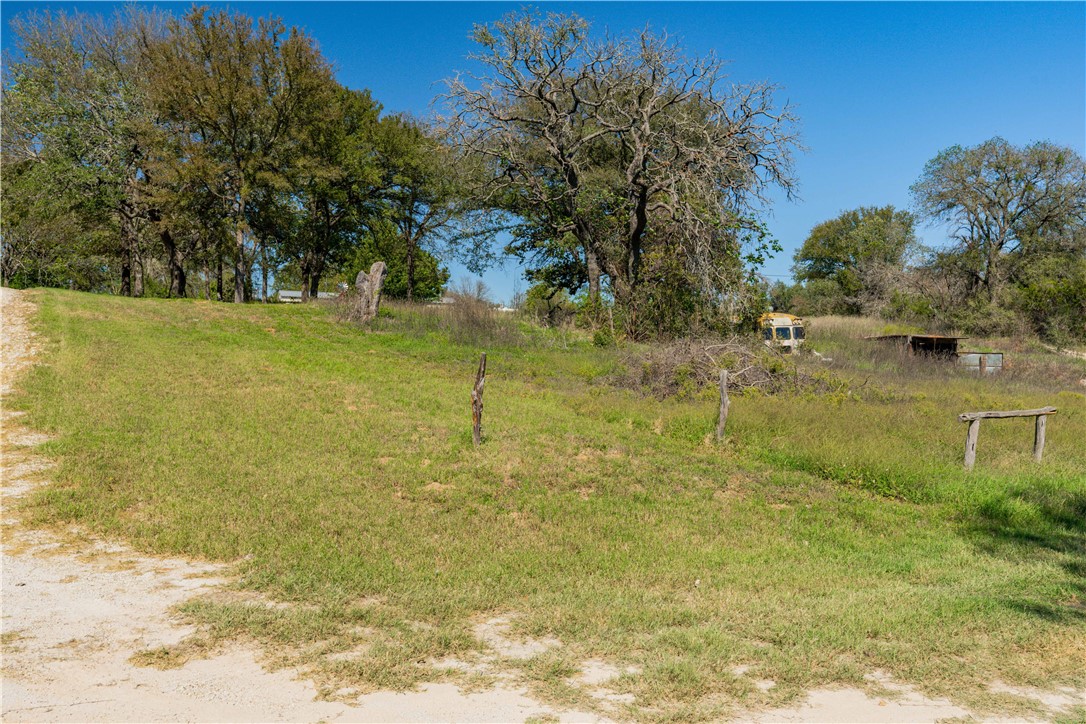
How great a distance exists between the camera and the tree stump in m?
24.5

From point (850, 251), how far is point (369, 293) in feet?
186

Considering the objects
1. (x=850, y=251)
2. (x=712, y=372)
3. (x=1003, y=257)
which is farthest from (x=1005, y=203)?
(x=712, y=372)

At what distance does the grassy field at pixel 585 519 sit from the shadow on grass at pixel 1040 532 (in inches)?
1.7

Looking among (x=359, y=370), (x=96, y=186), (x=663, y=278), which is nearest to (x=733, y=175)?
(x=663, y=278)

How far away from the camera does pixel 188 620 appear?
566 centimetres

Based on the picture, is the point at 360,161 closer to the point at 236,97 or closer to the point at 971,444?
the point at 236,97

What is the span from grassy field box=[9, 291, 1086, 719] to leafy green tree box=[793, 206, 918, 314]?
4873 cm

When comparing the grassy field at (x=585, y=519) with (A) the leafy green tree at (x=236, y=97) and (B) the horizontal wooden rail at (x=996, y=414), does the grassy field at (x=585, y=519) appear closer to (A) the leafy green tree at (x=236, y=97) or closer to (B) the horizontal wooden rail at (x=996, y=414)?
(B) the horizontal wooden rail at (x=996, y=414)

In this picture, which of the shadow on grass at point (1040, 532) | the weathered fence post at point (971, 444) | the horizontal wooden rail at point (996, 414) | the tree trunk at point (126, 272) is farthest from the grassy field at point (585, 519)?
the tree trunk at point (126, 272)

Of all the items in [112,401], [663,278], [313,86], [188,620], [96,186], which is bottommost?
[188,620]

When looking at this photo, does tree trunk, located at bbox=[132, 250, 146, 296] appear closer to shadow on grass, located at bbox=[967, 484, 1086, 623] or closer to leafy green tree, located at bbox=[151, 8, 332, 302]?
leafy green tree, located at bbox=[151, 8, 332, 302]

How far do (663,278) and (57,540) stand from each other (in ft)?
68.9

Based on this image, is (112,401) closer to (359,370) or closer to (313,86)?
(359,370)

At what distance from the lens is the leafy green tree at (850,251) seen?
205ft
